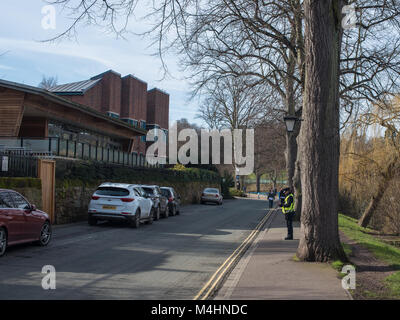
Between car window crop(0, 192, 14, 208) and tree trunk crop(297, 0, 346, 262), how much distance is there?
6.98m

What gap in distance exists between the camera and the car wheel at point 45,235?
12516mm

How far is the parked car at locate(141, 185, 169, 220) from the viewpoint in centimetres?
2305

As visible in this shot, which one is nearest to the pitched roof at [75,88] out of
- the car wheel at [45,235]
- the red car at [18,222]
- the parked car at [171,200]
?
the parked car at [171,200]

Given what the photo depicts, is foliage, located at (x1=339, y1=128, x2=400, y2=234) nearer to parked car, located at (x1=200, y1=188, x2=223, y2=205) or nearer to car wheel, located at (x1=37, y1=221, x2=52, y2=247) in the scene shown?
car wheel, located at (x1=37, y1=221, x2=52, y2=247)

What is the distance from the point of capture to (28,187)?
58.0 feet

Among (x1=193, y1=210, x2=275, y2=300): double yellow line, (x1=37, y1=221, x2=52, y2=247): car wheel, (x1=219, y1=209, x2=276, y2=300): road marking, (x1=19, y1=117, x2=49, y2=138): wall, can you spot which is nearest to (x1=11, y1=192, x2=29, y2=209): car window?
(x1=37, y1=221, x2=52, y2=247): car wheel

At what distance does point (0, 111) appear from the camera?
85.4ft

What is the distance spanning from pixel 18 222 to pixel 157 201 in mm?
12301

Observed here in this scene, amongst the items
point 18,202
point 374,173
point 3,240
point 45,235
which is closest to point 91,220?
point 45,235

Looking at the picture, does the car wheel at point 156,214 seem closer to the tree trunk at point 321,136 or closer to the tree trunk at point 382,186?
the tree trunk at point 382,186

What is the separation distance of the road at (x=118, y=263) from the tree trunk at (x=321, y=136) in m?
2.50
